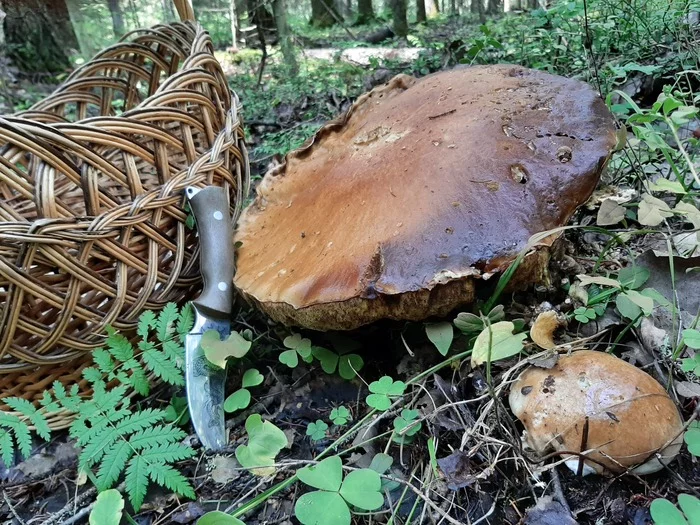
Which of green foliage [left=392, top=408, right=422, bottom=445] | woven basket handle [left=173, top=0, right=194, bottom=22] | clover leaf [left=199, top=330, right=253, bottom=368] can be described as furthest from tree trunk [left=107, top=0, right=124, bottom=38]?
green foliage [left=392, top=408, right=422, bottom=445]

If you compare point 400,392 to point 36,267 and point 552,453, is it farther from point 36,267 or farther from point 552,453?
point 36,267

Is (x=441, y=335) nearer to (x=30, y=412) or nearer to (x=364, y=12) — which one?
(x=30, y=412)

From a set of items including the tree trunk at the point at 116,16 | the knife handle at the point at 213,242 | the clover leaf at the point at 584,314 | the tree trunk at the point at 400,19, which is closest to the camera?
the clover leaf at the point at 584,314

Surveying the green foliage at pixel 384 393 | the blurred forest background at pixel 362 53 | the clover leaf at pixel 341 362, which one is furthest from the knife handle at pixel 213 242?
the blurred forest background at pixel 362 53

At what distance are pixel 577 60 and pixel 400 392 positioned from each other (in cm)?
247

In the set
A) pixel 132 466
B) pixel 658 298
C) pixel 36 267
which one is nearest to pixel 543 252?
pixel 658 298

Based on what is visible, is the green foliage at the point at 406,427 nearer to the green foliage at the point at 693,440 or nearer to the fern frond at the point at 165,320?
the green foliage at the point at 693,440

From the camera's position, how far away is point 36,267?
1.35 meters

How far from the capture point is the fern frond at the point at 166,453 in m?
1.18

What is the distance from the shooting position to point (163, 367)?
4.53ft

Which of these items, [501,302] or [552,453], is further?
[501,302]

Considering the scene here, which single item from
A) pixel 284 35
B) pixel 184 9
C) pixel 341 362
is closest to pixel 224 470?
pixel 341 362

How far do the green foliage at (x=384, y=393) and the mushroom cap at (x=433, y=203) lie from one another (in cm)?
16

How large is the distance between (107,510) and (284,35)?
15.2 feet
